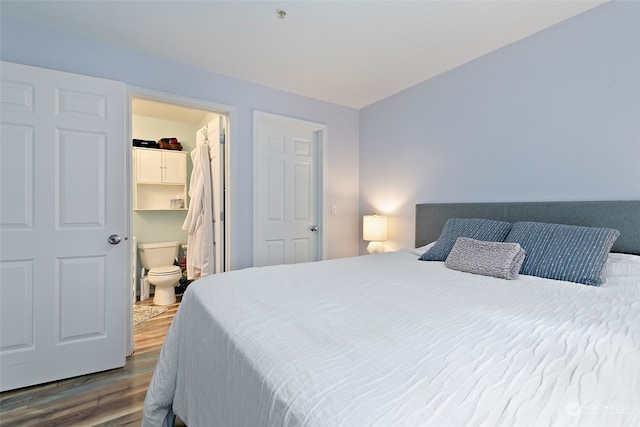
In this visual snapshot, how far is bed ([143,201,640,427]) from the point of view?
1.83 ft

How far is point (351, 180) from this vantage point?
3656 millimetres

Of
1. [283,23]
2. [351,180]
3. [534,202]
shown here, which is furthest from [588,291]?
Result: [351,180]

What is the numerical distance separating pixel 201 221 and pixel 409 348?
2977 millimetres

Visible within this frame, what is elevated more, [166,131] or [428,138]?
[166,131]

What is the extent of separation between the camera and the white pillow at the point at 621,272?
4.59 ft

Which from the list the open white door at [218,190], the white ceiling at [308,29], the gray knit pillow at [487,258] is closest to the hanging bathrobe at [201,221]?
the open white door at [218,190]

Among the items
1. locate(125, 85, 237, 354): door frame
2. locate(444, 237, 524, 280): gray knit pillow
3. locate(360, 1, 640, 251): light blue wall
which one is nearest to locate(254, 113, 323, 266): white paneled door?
locate(125, 85, 237, 354): door frame

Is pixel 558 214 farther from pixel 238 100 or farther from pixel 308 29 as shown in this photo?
pixel 238 100

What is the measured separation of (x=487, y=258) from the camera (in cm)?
170

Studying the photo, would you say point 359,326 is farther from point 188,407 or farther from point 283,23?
point 283,23

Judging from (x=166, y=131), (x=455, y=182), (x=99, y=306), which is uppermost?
(x=166, y=131)

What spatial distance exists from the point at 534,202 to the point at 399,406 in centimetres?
210

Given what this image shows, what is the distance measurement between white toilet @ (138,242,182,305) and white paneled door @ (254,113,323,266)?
3.94ft

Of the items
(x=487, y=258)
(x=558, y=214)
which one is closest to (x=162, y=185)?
(x=487, y=258)
